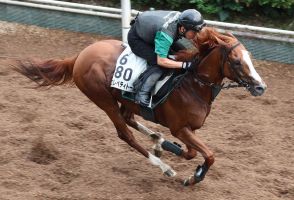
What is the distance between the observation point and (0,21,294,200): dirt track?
6125 mm

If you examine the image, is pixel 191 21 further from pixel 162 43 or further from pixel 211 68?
pixel 211 68

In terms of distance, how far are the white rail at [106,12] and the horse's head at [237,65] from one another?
3640mm

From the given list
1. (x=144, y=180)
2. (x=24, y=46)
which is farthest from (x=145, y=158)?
(x=24, y=46)

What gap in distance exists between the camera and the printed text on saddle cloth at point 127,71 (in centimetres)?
626

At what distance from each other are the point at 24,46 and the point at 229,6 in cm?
350

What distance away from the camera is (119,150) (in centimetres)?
707

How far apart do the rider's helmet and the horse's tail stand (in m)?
1.63

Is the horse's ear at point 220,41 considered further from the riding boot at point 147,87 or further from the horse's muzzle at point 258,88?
the riding boot at point 147,87

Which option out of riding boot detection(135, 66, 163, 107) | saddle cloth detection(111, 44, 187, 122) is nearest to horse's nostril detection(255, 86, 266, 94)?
saddle cloth detection(111, 44, 187, 122)

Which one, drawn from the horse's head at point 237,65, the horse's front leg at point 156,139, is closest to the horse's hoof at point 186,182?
the horse's front leg at point 156,139

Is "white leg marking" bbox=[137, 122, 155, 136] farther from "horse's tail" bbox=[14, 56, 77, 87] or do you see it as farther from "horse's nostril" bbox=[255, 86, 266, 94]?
"horse's nostril" bbox=[255, 86, 266, 94]

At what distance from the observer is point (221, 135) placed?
7.46 m

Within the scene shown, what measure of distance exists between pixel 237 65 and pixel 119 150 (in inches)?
81.7

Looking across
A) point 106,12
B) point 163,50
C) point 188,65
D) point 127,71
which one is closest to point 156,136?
point 127,71
